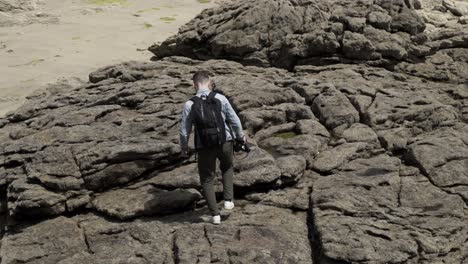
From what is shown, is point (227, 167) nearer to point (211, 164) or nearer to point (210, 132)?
point (211, 164)

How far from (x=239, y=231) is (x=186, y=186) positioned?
1925mm

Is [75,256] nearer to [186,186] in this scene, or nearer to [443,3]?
[186,186]

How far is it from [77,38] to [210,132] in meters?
26.9

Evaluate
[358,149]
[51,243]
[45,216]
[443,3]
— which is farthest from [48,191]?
[443,3]

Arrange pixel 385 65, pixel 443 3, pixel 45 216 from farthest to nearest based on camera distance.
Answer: pixel 443 3
pixel 385 65
pixel 45 216

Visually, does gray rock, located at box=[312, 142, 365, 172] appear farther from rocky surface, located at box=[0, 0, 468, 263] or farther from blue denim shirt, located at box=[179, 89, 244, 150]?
A: blue denim shirt, located at box=[179, 89, 244, 150]

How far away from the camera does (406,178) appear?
11273mm

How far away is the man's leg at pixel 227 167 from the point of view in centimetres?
1013

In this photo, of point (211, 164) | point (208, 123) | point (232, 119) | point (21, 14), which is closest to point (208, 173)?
point (211, 164)

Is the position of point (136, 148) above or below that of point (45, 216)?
above

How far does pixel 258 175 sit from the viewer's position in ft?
36.9

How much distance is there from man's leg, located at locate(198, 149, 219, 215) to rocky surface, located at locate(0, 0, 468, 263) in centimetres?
45

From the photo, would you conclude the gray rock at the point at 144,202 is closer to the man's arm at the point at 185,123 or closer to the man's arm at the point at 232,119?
the man's arm at the point at 185,123

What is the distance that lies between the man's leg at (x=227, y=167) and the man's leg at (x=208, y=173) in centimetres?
20
